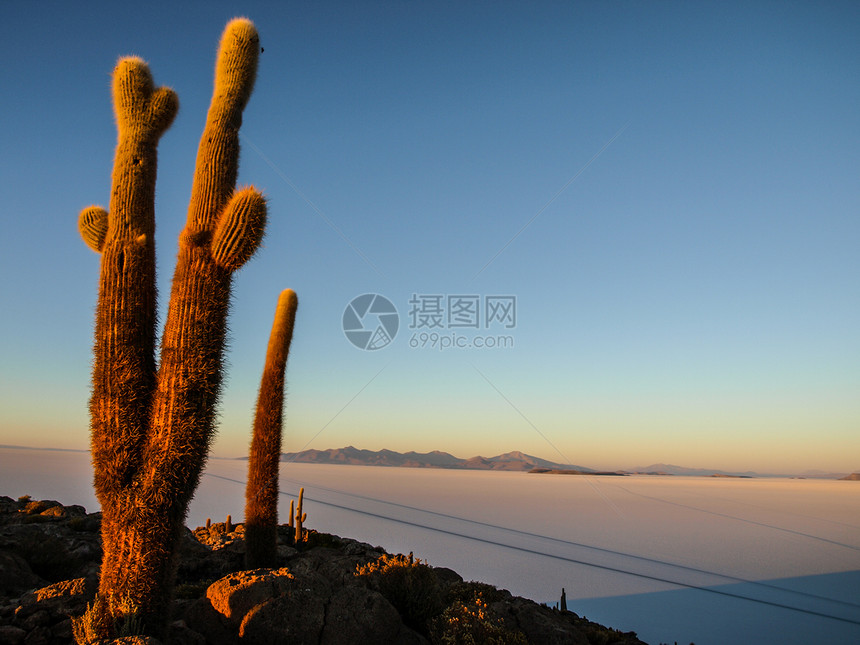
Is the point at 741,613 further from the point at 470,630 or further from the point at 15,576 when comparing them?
the point at 15,576

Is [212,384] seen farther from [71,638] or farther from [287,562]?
[287,562]

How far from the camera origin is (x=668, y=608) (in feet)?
66.6

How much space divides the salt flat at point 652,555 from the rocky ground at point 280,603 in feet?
14.0

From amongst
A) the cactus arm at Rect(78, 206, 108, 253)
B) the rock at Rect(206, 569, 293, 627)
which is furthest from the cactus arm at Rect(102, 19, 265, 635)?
the cactus arm at Rect(78, 206, 108, 253)

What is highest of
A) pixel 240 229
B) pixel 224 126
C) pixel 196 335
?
pixel 224 126

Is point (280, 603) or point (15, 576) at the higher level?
point (280, 603)

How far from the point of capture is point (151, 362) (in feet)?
22.9

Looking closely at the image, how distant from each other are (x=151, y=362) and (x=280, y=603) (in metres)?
4.11

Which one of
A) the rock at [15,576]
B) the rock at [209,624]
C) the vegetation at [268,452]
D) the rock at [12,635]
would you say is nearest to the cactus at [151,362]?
the rock at [209,624]

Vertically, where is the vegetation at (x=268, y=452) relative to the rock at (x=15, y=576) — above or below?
above

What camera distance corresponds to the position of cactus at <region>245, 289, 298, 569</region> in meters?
13.6

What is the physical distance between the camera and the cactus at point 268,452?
13.6 m

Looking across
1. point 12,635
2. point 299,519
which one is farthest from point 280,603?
point 299,519

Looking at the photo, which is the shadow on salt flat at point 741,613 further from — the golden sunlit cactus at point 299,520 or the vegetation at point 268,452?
the vegetation at point 268,452
